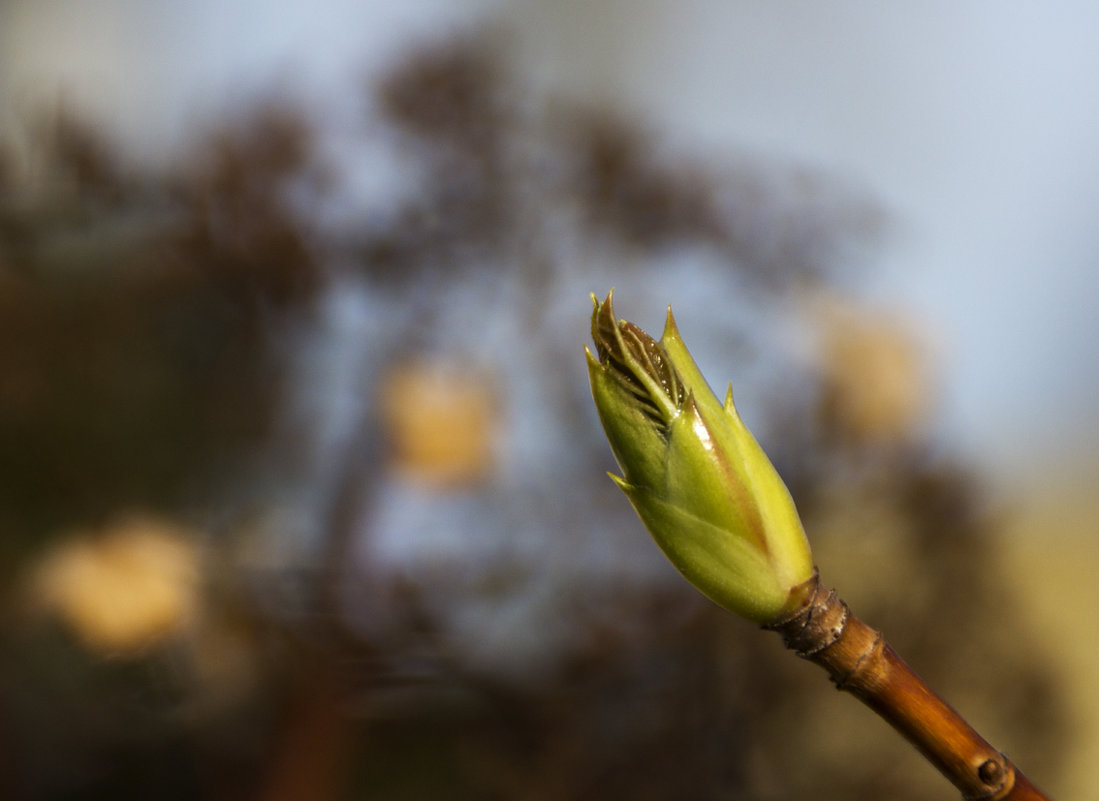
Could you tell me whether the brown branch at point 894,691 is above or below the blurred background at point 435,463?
below

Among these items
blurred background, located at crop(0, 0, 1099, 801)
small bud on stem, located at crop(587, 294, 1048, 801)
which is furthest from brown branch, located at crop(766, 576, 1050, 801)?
blurred background, located at crop(0, 0, 1099, 801)

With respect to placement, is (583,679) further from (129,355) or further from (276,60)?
(276,60)

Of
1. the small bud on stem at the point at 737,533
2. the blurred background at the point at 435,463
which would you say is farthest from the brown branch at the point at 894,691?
the blurred background at the point at 435,463

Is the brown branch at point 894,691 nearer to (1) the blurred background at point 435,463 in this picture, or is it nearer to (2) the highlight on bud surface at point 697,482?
(2) the highlight on bud surface at point 697,482

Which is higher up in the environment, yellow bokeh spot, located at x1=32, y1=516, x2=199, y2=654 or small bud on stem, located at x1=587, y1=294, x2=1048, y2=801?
yellow bokeh spot, located at x1=32, y1=516, x2=199, y2=654

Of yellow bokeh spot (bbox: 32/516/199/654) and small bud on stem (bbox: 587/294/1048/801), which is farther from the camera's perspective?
yellow bokeh spot (bbox: 32/516/199/654)

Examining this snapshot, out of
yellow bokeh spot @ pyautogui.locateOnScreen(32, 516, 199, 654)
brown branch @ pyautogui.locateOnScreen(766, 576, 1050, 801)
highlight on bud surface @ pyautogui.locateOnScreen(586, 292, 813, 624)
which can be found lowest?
brown branch @ pyautogui.locateOnScreen(766, 576, 1050, 801)

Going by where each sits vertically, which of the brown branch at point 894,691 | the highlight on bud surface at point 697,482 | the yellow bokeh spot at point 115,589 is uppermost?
the yellow bokeh spot at point 115,589

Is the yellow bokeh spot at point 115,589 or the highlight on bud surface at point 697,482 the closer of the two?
the highlight on bud surface at point 697,482

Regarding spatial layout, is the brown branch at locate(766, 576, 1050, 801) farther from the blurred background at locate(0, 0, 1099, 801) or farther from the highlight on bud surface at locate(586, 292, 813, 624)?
the blurred background at locate(0, 0, 1099, 801)
